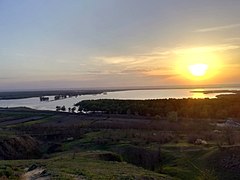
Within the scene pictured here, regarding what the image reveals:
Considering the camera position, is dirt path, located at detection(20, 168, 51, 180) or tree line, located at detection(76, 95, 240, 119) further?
tree line, located at detection(76, 95, 240, 119)

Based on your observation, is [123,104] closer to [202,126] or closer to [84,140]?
[202,126]

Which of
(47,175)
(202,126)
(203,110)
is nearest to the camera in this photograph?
→ (47,175)

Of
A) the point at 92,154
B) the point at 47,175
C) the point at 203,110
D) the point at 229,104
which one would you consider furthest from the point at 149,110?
the point at 47,175

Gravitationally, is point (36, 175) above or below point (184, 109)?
below

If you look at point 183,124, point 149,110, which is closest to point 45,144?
point 183,124

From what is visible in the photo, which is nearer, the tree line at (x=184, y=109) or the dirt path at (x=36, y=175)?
the dirt path at (x=36, y=175)

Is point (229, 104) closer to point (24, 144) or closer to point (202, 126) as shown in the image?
point (202, 126)

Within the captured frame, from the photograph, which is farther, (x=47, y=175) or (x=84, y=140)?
(x=84, y=140)

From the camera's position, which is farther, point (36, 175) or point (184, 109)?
point (184, 109)

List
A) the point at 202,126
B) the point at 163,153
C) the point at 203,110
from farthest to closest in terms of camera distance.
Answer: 1. the point at 203,110
2. the point at 202,126
3. the point at 163,153
